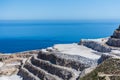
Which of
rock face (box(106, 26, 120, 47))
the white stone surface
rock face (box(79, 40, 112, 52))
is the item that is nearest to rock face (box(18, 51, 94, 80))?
the white stone surface

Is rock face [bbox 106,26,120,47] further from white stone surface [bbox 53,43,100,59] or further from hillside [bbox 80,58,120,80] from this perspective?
hillside [bbox 80,58,120,80]

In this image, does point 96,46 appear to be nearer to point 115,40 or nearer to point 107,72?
A: point 115,40

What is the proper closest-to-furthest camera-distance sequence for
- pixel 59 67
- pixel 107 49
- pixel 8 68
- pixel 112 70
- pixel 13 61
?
pixel 112 70 < pixel 59 67 < pixel 107 49 < pixel 8 68 < pixel 13 61

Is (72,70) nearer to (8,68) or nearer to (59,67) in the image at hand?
(59,67)

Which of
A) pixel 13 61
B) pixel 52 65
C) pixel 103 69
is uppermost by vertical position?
pixel 103 69

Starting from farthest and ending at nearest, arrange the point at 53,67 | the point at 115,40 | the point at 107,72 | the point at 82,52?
the point at 82,52
the point at 115,40
the point at 53,67
the point at 107,72

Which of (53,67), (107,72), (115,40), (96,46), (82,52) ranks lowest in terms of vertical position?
(53,67)

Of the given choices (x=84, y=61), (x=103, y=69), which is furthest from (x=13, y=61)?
(x=103, y=69)

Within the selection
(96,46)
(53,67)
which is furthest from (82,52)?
(53,67)

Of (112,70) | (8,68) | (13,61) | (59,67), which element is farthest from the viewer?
(13,61)
